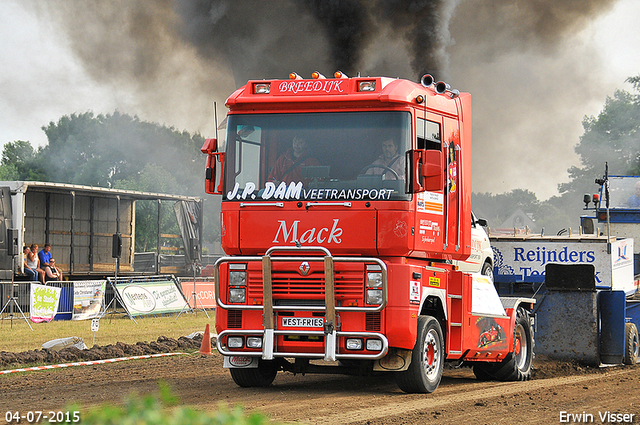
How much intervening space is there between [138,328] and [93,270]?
26.1ft

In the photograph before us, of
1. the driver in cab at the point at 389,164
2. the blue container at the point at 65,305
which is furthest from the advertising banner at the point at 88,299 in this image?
the driver in cab at the point at 389,164

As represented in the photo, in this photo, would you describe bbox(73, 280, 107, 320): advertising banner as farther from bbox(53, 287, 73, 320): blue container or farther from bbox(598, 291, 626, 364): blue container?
bbox(598, 291, 626, 364): blue container

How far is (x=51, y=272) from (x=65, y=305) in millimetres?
3020

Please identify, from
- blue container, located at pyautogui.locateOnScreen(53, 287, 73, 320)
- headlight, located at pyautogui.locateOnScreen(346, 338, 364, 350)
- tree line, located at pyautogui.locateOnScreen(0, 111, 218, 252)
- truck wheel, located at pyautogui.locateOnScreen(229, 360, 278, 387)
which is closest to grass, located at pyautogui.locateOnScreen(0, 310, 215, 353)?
blue container, located at pyautogui.locateOnScreen(53, 287, 73, 320)

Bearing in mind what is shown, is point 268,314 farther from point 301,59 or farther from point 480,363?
point 301,59

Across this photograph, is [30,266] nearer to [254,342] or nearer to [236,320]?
[236,320]

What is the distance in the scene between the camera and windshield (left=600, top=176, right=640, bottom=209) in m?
19.1

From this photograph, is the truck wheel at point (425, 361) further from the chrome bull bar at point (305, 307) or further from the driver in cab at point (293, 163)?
the driver in cab at point (293, 163)

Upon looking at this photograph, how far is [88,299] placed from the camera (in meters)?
21.7

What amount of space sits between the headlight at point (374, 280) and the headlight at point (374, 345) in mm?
589

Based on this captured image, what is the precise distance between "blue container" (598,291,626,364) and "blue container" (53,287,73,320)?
44.5 feet

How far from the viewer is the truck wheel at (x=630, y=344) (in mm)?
12781

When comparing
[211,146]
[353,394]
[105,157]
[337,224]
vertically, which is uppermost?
[105,157]

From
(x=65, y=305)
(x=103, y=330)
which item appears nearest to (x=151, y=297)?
(x=65, y=305)
